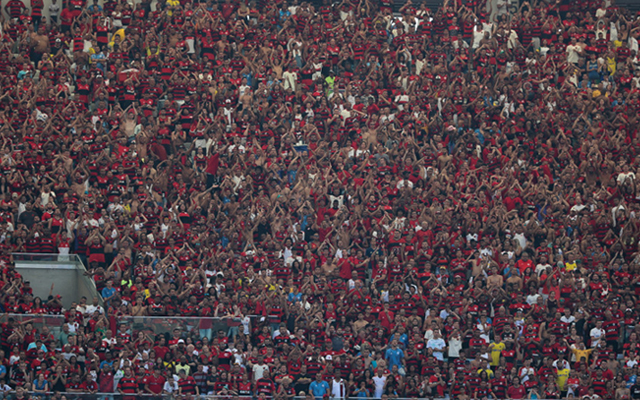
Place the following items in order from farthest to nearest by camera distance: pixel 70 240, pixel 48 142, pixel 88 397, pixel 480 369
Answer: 1. pixel 48 142
2. pixel 70 240
3. pixel 480 369
4. pixel 88 397

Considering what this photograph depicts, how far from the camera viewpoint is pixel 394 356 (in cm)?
3058

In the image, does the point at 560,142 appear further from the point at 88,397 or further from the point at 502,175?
the point at 88,397

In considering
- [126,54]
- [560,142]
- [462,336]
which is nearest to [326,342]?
[462,336]

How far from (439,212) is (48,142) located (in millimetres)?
11856

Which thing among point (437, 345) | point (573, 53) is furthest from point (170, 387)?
point (573, 53)

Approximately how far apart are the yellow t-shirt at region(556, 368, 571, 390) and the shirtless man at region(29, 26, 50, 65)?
20.6m

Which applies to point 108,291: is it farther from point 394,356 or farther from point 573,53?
point 573,53

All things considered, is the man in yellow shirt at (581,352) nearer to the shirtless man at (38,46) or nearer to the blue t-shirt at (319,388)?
the blue t-shirt at (319,388)

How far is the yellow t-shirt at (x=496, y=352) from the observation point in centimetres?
3088

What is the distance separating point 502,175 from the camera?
36.6 m

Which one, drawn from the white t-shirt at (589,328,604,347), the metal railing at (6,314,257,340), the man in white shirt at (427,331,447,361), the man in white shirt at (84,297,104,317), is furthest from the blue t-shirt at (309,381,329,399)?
the white t-shirt at (589,328,604,347)

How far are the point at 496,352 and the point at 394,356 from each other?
2.67m

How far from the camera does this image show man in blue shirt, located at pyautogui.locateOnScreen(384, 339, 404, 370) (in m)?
30.5

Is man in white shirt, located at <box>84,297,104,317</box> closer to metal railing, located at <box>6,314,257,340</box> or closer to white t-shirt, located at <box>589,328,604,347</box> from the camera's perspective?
metal railing, located at <box>6,314,257,340</box>
